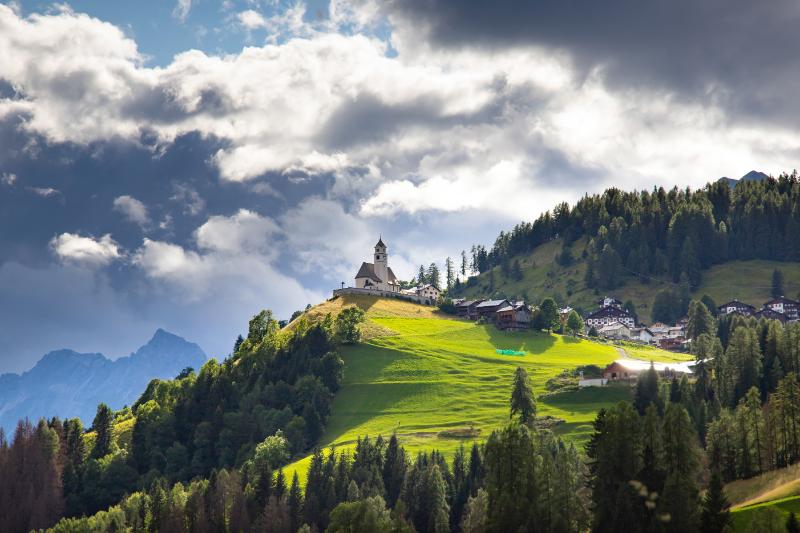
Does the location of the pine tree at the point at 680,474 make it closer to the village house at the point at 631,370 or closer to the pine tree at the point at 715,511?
the pine tree at the point at 715,511

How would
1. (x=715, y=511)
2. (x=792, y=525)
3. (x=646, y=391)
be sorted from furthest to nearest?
1. (x=646, y=391)
2. (x=715, y=511)
3. (x=792, y=525)

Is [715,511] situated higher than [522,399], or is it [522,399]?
[522,399]

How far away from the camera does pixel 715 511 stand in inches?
3482

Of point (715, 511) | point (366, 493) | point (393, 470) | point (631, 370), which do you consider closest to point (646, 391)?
point (631, 370)

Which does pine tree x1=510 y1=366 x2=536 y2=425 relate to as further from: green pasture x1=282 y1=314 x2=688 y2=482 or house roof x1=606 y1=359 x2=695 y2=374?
house roof x1=606 y1=359 x2=695 y2=374

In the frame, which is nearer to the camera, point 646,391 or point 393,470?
point 393,470

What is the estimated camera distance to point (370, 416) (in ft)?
614

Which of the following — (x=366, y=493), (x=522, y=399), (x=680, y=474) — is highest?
(x=522, y=399)

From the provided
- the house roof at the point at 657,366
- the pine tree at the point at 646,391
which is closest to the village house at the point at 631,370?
the house roof at the point at 657,366

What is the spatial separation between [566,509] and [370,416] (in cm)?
9234

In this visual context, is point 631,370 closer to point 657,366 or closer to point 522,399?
point 657,366

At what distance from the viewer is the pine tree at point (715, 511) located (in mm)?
87562

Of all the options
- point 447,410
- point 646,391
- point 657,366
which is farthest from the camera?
point 657,366

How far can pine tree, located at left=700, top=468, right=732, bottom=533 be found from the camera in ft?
287
